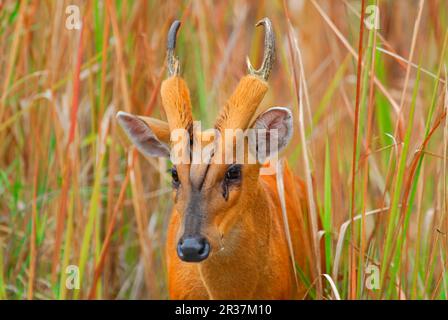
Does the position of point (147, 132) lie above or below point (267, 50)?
below

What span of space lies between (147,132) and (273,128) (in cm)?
46

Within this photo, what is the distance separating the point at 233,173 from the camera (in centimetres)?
307

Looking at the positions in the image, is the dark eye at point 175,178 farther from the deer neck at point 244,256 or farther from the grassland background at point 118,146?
the grassland background at point 118,146

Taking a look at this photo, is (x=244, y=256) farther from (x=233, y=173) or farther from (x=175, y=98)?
(x=175, y=98)

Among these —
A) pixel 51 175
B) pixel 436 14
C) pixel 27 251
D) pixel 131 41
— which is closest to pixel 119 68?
pixel 131 41

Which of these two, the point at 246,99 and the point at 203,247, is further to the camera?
the point at 246,99

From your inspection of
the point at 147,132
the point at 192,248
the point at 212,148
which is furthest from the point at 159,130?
the point at 192,248

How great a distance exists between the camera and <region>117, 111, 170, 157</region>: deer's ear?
3.29 metres

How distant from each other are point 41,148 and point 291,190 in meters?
1.22

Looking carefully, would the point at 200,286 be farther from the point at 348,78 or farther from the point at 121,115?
the point at 348,78

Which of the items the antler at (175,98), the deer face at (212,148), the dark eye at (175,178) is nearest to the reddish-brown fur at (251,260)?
the deer face at (212,148)

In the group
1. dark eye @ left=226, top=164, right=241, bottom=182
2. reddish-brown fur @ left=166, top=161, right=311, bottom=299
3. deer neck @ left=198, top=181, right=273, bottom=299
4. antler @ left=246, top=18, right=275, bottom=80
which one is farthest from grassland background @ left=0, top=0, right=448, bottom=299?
dark eye @ left=226, top=164, right=241, bottom=182

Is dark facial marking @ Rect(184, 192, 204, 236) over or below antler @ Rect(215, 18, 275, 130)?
below

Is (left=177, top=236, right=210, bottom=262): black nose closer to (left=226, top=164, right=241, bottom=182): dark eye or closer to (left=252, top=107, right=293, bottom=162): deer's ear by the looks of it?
(left=226, top=164, right=241, bottom=182): dark eye
